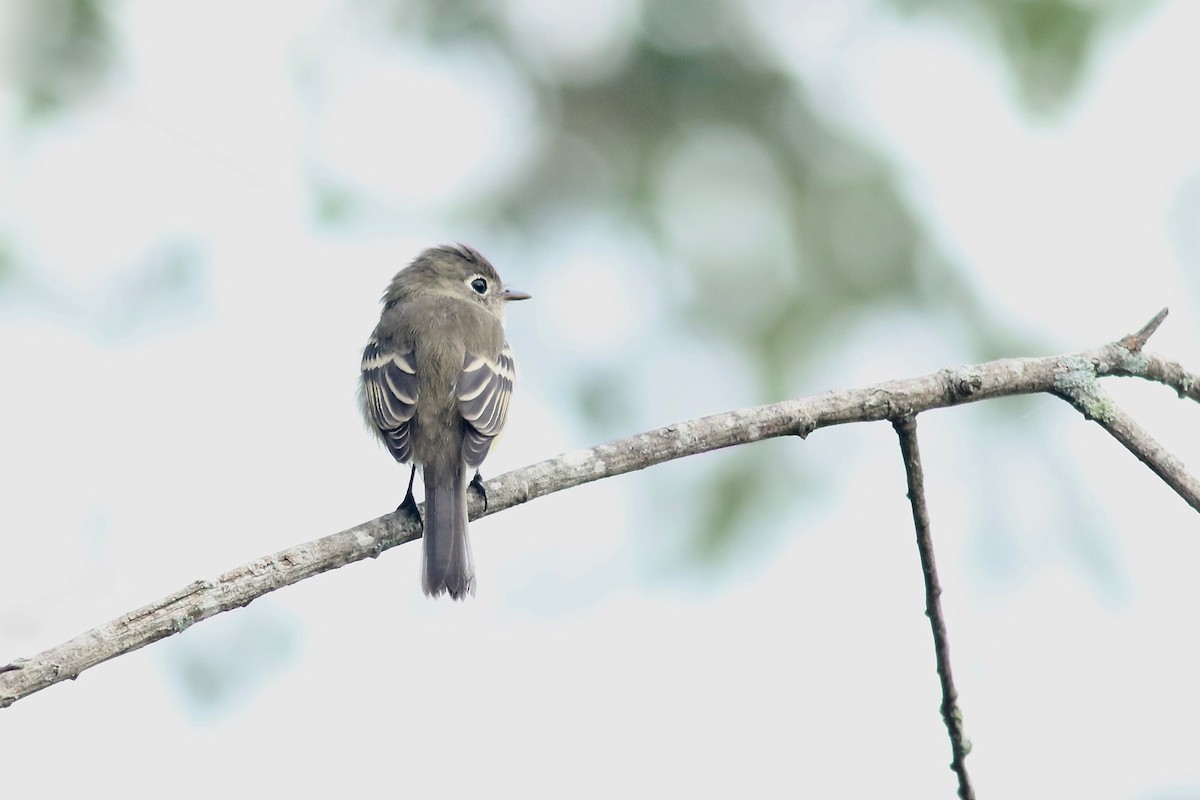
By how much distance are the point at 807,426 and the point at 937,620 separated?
0.68 meters

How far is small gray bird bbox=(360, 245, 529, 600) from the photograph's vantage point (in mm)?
5078

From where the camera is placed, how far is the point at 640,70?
955 centimetres

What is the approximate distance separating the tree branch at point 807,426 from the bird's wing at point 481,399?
126cm

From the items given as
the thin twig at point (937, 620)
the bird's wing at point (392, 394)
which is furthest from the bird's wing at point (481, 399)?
the thin twig at point (937, 620)

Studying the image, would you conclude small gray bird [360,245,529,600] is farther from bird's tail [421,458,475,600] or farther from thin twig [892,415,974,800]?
thin twig [892,415,974,800]

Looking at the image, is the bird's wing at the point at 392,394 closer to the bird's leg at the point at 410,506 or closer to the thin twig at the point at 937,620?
the bird's leg at the point at 410,506

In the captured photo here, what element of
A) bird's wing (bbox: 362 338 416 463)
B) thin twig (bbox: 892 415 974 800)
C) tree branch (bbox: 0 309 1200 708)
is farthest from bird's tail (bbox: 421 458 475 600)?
thin twig (bbox: 892 415 974 800)

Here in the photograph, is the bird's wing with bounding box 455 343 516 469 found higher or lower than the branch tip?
higher

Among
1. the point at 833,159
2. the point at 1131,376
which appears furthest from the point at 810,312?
the point at 1131,376

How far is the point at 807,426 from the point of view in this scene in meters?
3.90

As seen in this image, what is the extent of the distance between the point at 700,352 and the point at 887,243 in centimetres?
148

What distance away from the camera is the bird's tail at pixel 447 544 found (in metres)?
5.04

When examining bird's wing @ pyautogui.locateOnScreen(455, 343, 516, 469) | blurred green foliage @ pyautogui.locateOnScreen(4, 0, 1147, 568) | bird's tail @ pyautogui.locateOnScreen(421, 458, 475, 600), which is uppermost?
blurred green foliage @ pyautogui.locateOnScreen(4, 0, 1147, 568)

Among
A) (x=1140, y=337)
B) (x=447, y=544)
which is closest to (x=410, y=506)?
(x=447, y=544)
